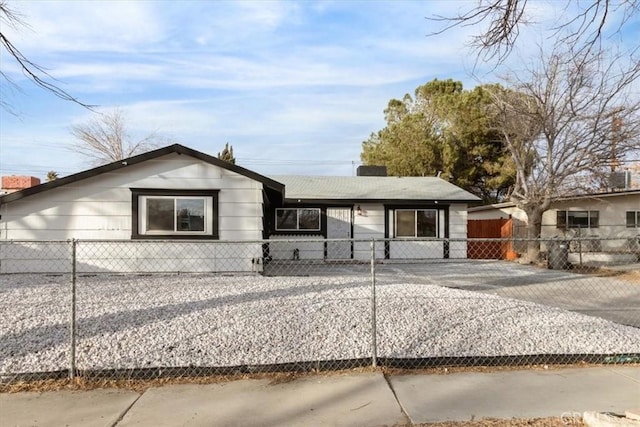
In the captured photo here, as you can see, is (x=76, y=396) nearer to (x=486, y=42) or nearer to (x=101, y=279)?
(x=486, y=42)

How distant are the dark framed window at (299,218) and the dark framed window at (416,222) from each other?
3.23 meters

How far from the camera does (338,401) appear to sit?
4.27 m

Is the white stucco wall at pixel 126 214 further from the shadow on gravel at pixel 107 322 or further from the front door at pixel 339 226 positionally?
the front door at pixel 339 226

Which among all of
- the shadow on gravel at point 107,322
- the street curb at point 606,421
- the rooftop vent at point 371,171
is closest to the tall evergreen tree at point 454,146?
the rooftop vent at point 371,171

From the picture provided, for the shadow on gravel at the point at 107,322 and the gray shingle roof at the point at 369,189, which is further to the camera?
the gray shingle roof at the point at 369,189

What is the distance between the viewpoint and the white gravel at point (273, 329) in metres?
5.10

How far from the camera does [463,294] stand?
789cm

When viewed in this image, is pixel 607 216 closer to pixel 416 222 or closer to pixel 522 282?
pixel 416 222

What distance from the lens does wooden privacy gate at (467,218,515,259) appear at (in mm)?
21031

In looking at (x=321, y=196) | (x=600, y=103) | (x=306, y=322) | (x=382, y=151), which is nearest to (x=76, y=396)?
(x=306, y=322)

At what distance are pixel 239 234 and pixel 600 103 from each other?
13170 millimetres

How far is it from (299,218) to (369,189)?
10.9 feet

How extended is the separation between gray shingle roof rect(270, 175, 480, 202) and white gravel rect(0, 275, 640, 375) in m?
11.1

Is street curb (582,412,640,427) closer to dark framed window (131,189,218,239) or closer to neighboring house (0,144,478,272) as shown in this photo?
neighboring house (0,144,478,272)
